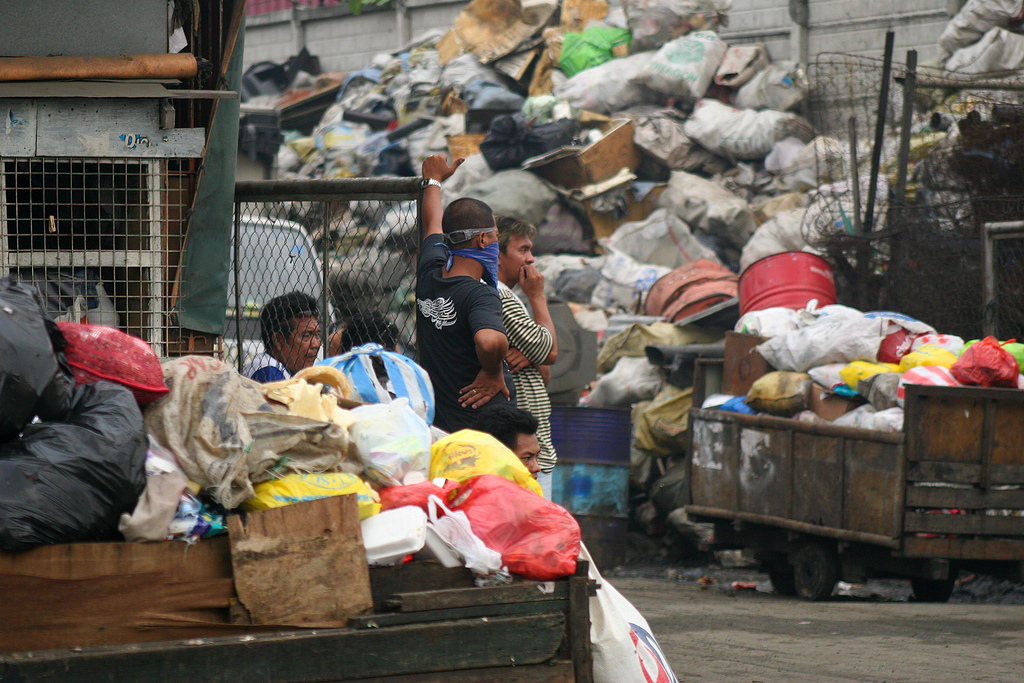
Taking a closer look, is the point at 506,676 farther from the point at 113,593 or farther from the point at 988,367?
the point at 988,367

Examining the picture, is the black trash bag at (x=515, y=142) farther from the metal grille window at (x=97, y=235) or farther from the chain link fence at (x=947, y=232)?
the metal grille window at (x=97, y=235)

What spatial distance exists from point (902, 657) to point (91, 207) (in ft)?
12.6

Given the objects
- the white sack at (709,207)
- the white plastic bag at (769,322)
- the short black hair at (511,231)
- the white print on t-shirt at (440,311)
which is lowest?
the white plastic bag at (769,322)

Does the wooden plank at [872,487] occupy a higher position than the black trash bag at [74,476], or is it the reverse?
the black trash bag at [74,476]

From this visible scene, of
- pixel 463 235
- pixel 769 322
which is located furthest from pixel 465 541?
pixel 769 322

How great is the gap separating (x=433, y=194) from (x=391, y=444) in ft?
5.76

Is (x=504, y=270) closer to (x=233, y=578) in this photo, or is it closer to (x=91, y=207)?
(x=91, y=207)

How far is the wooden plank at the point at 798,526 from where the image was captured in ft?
19.7

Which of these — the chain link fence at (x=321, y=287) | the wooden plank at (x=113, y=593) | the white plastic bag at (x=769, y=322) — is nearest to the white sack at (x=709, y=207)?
the white plastic bag at (x=769, y=322)

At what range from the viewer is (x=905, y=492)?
233 inches

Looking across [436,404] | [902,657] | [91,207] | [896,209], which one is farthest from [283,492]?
[896,209]

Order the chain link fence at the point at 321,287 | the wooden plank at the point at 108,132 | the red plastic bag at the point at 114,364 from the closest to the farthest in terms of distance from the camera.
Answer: the red plastic bag at the point at 114,364, the wooden plank at the point at 108,132, the chain link fence at the point at 321,287

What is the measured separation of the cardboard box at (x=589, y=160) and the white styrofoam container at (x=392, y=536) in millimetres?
9427

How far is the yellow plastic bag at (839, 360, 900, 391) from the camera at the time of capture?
6664 mm
